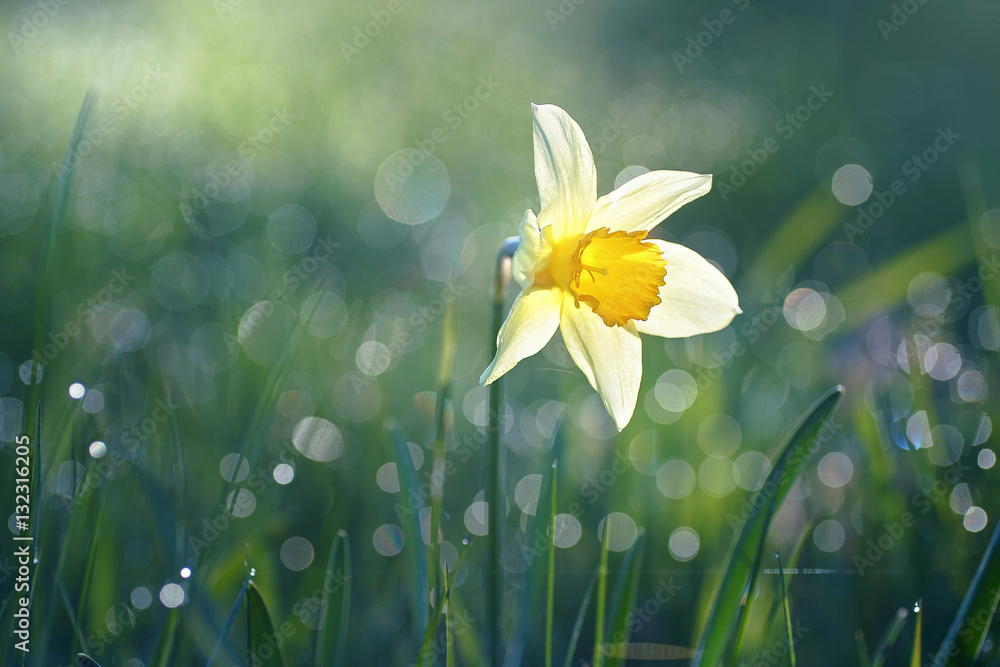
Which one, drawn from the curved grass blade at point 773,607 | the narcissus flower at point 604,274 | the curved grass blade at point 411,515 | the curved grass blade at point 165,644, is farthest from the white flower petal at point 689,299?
the curved grass blade at point 165,644

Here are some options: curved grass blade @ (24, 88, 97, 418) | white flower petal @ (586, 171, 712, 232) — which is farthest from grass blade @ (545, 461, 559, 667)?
curved grass blade @ (24, 88, 97, 418)

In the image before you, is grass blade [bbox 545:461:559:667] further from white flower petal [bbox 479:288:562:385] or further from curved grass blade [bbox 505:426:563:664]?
white flower petal [bbox 479:288:562:385]

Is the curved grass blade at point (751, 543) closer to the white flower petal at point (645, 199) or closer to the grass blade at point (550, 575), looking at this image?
the grass blade at point (550, 575)

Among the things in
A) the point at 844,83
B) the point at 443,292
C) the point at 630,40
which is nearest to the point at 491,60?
the point at 630,40

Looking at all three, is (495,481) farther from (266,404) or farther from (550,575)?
(266,404)

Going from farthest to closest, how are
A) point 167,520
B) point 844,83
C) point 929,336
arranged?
point 844,83 → point 929,336 → point 167,520

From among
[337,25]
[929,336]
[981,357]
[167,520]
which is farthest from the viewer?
[337,25]

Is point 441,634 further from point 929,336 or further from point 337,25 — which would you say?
point 337,25
